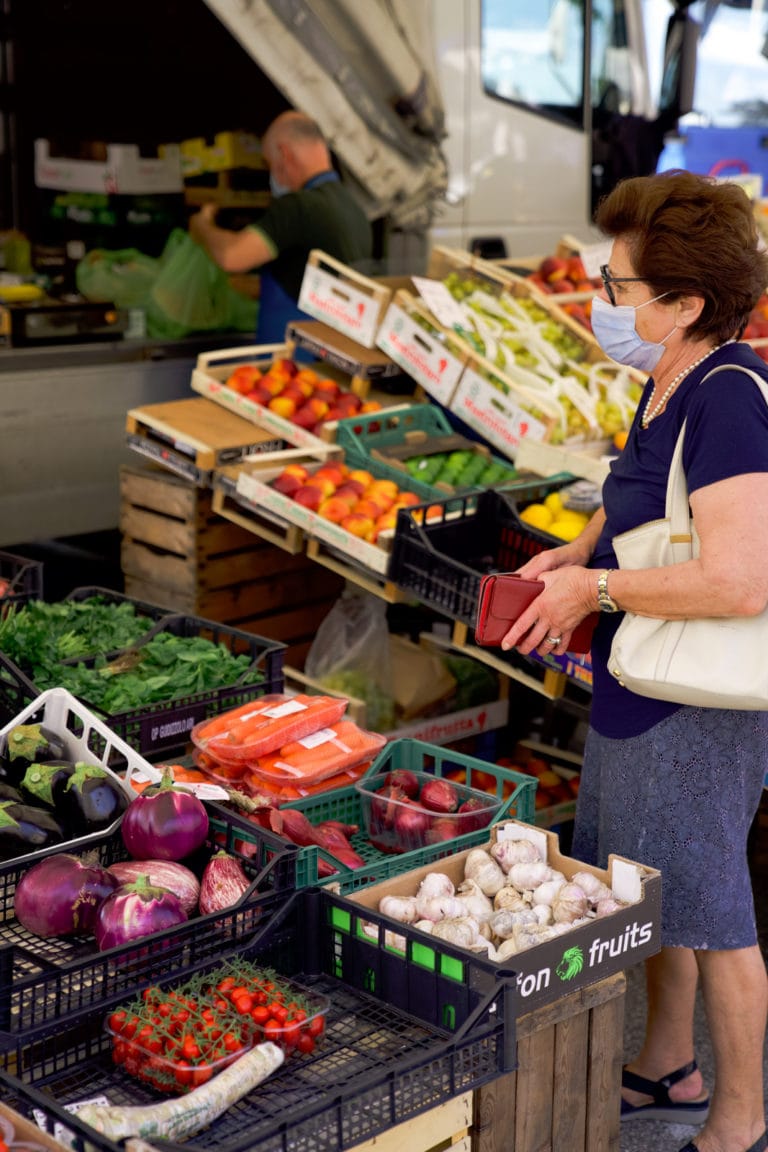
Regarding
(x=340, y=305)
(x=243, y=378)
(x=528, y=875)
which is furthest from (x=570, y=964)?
(x=340, y=305)

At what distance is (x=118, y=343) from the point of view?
21.0ft

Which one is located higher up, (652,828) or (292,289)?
(292,289)

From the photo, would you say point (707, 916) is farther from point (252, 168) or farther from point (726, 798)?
point (252, 168)

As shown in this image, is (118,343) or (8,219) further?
(8,219)

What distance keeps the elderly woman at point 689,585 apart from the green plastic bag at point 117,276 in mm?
4006

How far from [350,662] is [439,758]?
1651 mm

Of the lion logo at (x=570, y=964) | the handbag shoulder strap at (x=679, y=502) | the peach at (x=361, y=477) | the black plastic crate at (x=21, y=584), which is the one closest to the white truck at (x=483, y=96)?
the peach at (x=361, y=477)

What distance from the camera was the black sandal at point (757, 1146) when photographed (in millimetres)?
3076

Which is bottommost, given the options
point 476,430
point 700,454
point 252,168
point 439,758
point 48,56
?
point 439,758

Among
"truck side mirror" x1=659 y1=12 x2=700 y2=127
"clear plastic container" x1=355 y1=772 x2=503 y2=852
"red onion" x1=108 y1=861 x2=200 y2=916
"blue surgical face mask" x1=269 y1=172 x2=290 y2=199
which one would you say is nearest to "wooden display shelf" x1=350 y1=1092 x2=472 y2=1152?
"red onion" x1=108 y1=861 x2=200 y2=916

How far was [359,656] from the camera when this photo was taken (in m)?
5.03

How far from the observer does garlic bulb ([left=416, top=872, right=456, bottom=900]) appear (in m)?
2.75

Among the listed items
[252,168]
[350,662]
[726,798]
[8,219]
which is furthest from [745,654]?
[8,219]

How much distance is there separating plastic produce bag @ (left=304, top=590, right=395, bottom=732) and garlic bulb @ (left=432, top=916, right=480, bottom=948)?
2.31 m
